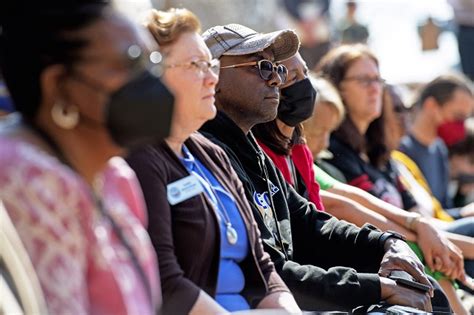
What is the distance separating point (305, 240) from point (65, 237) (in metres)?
2.49

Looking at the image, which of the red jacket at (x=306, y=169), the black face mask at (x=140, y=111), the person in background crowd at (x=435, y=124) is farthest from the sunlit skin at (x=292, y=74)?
the person in background crowd at (x=435, y=124)

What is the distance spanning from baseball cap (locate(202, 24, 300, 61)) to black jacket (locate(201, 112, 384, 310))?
309 mm

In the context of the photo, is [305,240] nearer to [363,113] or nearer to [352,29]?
[363,113]

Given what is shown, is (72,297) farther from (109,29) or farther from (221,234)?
(221,234)

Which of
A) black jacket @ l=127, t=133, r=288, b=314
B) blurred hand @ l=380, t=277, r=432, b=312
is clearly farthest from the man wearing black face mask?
black jacket @ l=127, t=133, r=288, b=314

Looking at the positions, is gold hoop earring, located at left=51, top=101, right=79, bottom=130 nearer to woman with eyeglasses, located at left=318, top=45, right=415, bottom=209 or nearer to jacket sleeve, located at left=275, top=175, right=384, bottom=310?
jacket sleeve, located at left=275, top=175, right=384, bottom=310

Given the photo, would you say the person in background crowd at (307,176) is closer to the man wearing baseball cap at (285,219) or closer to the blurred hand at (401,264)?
the man wearing baseball cap at (285,219)

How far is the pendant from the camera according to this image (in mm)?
3730

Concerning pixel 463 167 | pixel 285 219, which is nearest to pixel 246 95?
pixel 285 219

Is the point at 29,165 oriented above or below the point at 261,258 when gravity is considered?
above

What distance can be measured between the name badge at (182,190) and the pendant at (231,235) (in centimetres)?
17

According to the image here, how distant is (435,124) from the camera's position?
346 inches

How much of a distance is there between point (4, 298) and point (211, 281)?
4.76ft

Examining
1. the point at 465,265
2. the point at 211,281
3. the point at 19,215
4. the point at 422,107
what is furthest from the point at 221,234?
the point at 422,107
